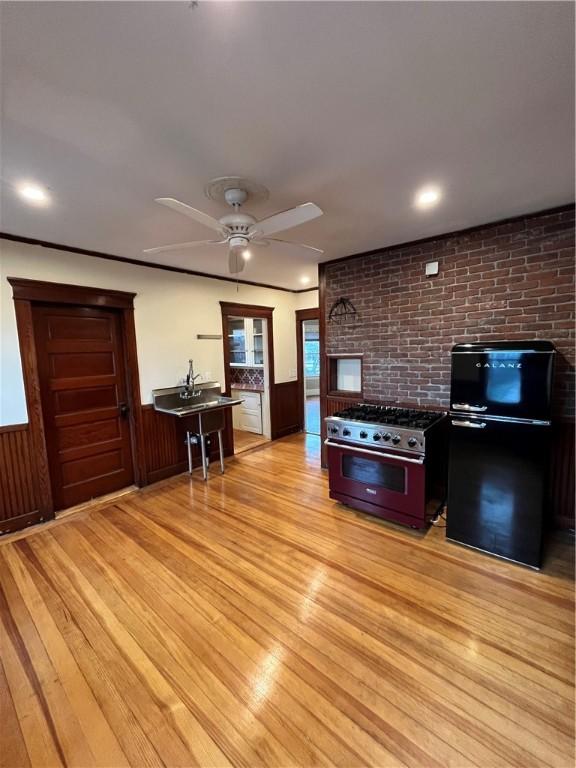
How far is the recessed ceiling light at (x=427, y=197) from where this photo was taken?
7.13ft

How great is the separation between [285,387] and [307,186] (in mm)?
3905

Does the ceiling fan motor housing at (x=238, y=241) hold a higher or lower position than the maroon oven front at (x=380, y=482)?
higher

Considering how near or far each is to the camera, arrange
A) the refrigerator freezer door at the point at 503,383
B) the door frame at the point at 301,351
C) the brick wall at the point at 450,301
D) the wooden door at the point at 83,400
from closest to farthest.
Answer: the refrigerator freezer door at the point at 503,383 < the brick wall at the point at 450,301 < the wooden door at the point at 83,400 < the door frame at the point at 301,351

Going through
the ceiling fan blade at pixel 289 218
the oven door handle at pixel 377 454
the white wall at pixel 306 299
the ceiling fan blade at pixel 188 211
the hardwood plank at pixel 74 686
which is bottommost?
the hardwood plank at pixel 74 686

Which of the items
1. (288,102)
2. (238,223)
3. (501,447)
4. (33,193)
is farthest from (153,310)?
(501,447)

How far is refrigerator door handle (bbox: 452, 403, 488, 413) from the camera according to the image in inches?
92.4

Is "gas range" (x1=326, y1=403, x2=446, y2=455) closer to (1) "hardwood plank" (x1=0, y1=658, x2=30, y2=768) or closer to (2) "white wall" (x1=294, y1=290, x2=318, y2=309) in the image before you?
(1) "hardwood plank" (x1=0, y1=658, x2=30, y2=768)

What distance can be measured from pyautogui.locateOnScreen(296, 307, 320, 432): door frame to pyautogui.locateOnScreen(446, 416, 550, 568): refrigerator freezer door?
3.63 metres

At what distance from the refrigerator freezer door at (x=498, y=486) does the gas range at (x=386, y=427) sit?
0.30m

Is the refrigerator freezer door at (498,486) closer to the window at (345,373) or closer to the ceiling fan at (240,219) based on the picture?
the window at (345,373)

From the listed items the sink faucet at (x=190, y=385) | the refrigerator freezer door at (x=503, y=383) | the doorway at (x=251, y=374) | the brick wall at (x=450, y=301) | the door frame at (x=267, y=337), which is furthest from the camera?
the doorway at (x=251, y=374)

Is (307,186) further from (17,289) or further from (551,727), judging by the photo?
(551,727)

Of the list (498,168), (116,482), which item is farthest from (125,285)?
(498,168)

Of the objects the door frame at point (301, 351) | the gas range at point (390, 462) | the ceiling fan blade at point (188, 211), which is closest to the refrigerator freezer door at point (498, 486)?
the gas range at point (390, 462)
